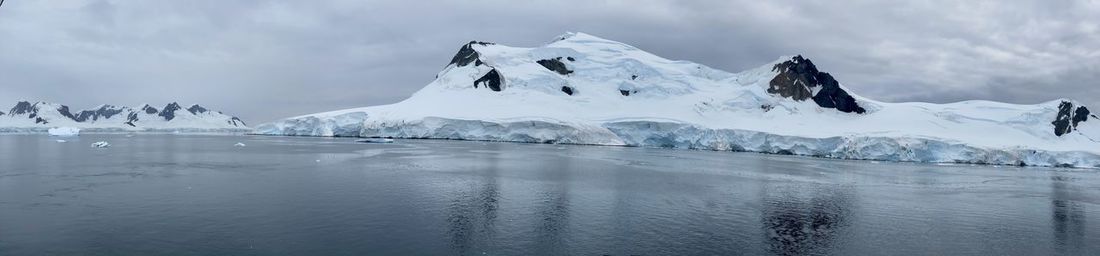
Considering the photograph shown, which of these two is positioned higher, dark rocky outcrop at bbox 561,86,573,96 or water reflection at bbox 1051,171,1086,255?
dark rocky outcrop at bbox 561,86,573,96

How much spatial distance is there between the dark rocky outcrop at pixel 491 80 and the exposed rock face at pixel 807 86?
45.8 m

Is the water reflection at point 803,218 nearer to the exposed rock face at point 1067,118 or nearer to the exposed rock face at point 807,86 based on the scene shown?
the exposed rock face at point 1067,118

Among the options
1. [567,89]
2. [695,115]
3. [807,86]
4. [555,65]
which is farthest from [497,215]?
[555,65]

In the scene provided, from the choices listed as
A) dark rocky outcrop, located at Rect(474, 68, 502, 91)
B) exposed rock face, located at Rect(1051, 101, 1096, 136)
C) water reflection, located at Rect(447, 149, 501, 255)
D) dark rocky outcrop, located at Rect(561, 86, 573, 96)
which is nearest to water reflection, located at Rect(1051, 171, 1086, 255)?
water reflection, located at Rect(447, 149, 501, 255)

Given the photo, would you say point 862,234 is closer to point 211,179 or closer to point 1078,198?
point 1078,198

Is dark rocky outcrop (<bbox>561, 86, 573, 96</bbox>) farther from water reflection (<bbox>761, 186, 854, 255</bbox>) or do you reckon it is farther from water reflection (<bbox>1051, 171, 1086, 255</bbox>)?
water reflection (<bbox>761, 186, 854, 255</bbox>)

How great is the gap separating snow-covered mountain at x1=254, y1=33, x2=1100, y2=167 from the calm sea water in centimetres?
4108

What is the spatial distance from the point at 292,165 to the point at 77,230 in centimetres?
2097

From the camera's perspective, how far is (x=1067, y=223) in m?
20.9

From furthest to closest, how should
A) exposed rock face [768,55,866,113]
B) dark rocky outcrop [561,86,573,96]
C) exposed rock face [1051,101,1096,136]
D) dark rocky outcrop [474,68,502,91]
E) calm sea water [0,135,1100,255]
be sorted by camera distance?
dark rocky outcrop [561,86,573,96], dark rocky outcrop [474,68,502,91], exposed rock face [768,55,866,113], exposed rock face [1051,101,1096,136], calm sea water [0,135,1100,255]

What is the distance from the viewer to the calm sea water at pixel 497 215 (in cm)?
1409

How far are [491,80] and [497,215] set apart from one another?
8958cm

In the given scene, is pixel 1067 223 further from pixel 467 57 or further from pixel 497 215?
pixel 467 57

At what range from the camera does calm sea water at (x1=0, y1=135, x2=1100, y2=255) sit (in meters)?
14.1
